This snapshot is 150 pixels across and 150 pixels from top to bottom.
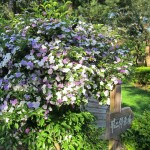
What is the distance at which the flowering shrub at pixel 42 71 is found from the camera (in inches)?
120

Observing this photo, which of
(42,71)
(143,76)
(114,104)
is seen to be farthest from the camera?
(143,76)

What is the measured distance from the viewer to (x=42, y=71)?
3168mm

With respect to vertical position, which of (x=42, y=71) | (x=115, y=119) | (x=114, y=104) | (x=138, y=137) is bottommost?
(x=138, y=137)

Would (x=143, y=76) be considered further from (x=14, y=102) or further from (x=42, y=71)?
(x=14, y=102)

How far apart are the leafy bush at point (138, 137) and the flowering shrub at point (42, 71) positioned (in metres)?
1.04

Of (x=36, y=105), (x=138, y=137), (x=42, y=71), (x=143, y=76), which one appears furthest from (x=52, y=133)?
(x=143, y=76)

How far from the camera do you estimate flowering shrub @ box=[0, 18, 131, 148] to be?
3061mm

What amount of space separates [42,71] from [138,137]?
6.80 feet

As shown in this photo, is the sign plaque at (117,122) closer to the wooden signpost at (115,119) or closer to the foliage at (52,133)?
the wooden signpost at (115,119)

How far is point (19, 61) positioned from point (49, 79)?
0.39m

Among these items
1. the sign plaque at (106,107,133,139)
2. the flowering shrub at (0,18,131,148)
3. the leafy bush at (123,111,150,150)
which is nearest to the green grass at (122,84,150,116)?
the leafy bush at (123,111,150,150)

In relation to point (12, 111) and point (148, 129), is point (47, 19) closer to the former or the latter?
point (12, 111)

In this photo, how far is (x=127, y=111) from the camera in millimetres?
3607

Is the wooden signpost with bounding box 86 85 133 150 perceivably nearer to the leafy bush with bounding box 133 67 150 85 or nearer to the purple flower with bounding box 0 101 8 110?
the purple flower with bounding box 0 101 8 110
